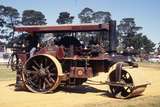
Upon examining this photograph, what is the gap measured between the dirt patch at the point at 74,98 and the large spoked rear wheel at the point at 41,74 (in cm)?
38

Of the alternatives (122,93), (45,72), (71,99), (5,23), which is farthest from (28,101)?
(5,23)

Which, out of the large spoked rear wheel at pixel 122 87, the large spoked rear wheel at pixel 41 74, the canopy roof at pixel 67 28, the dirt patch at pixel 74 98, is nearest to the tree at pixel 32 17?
the dirt patch at pixel 74 98

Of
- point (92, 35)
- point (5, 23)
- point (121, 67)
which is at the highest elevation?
point (5, 23)

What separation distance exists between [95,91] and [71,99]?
2577 mm

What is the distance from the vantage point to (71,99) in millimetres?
13820

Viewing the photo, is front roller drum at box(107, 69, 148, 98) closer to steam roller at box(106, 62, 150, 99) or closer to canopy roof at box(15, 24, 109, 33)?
steam roller at box(106, 62, 150, 99)

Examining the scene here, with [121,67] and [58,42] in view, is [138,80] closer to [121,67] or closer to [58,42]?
[121,67]

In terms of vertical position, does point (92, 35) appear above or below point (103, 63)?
above

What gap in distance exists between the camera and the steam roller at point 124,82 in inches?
563


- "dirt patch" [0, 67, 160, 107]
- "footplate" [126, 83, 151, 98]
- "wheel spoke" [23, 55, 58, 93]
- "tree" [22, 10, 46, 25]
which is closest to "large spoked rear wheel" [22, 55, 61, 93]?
"wheel spoke" [23, 55, 58, 93]

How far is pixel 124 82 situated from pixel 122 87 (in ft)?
0.75

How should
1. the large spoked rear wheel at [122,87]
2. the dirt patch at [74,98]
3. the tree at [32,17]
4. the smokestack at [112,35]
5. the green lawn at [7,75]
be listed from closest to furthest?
the dirt patch at [74,98], the large spoked rear wheel at [122,87], the smokestack at [112,35], the green lawn at [7,75], the tree at [32,17]

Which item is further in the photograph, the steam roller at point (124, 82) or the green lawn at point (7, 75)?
the green lawn at point (7, 75)

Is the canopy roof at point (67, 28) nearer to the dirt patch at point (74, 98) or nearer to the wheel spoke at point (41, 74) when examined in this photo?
the wheel spoke at point (41, 74)
